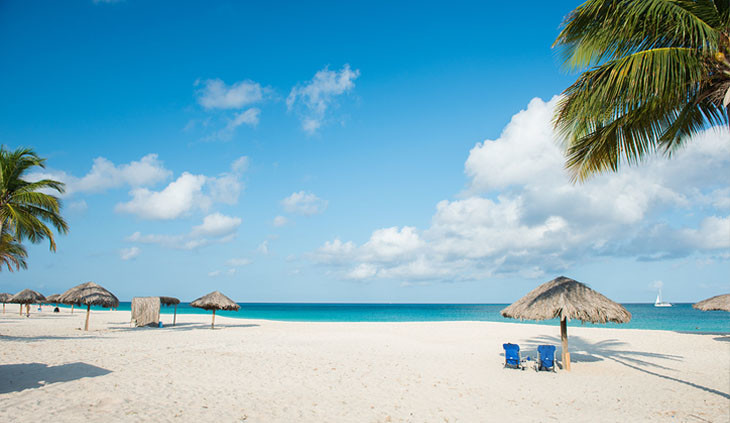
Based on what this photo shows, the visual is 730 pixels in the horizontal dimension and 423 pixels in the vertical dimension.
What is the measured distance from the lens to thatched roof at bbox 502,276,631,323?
9359mm

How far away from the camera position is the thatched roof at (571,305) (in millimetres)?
9359

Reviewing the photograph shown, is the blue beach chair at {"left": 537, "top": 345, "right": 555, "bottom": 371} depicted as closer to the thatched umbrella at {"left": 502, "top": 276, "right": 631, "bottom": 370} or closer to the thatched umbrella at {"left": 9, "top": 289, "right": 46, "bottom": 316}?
the thatched umbrella at {"left": 502, "top": 276, "right": 631, "bottom": 370}

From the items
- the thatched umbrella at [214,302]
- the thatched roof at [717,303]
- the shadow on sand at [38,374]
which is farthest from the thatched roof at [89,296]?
the thatched roof at [717,303]

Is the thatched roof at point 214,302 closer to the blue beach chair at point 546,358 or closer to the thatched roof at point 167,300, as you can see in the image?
the thatched roof at point 167,300

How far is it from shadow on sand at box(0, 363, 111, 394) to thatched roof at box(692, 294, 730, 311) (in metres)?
20.0

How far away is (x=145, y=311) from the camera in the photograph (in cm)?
2038

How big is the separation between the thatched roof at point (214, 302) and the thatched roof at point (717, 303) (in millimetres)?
20293

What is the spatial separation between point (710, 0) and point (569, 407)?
6019 mm

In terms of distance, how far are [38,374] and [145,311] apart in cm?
1463

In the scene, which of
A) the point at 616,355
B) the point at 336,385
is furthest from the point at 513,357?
the point at 616,355

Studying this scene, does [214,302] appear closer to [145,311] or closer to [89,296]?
[145,311]

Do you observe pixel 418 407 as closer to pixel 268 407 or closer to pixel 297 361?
pixel 268 407

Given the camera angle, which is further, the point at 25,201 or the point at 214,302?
the point at 214,302

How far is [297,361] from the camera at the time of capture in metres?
9.80
